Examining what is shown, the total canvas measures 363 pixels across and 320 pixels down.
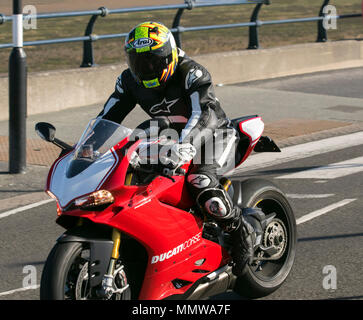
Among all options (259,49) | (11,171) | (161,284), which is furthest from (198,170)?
(259,49)

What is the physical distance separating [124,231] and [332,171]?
5.86 meters

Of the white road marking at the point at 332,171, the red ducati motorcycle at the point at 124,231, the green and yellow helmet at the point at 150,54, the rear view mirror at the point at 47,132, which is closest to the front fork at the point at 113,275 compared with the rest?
the red ducati motorcycle at the point at 124,231

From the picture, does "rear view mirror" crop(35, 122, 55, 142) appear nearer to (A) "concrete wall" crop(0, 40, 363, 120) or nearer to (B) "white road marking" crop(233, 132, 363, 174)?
(B) "white road marking" crop(233, 132, 363, 174)

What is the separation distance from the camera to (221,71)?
17469mm

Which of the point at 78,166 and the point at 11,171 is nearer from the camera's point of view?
the point at 78,166

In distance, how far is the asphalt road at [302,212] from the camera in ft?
21.5

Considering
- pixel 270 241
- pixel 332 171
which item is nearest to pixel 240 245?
pixel 270 241

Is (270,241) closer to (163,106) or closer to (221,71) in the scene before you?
(163,106)

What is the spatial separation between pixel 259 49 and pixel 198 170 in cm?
1324

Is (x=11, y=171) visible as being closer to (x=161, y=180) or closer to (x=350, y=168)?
(x=350, y=168)

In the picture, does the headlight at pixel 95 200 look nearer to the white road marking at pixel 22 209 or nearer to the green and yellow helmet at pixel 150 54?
the green and yellow helmet at pixel 150 54

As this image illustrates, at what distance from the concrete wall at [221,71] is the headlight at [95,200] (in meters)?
8.99

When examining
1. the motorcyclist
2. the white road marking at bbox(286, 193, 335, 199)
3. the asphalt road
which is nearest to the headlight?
the motorcyclist

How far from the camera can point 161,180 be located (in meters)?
5.31
